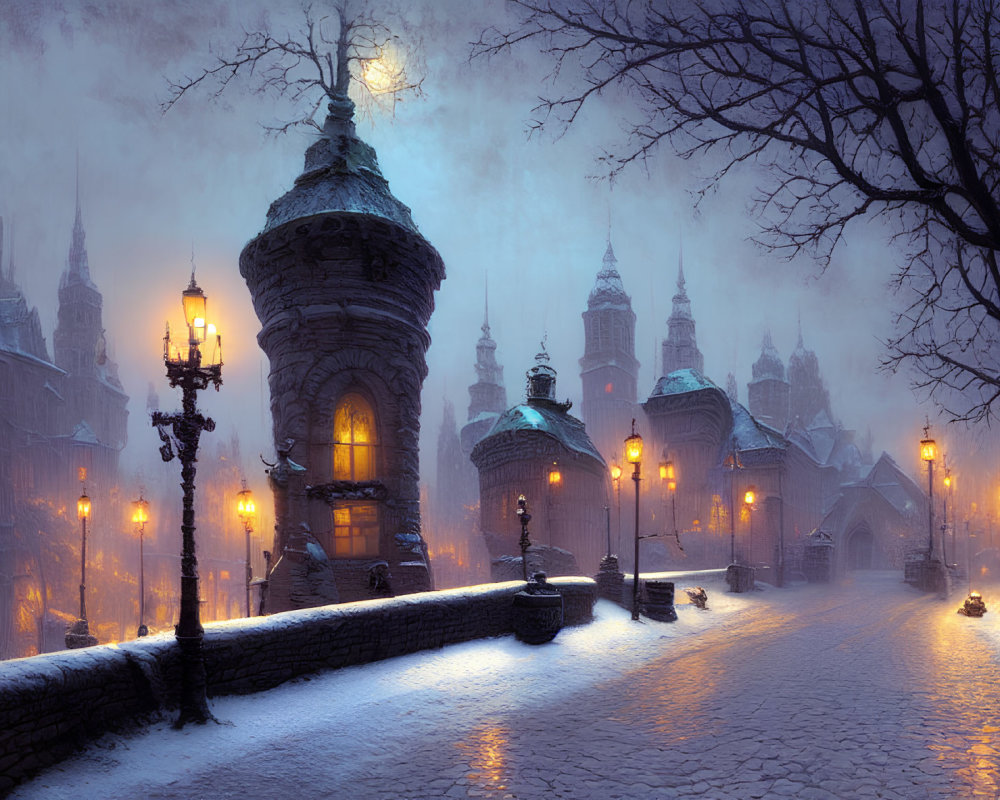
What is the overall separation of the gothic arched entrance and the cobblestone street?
45475mm

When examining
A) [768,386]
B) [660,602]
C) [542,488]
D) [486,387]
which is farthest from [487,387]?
[660,602]

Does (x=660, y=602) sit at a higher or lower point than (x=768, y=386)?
lower

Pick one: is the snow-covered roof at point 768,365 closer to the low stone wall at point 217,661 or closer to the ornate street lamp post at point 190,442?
the low stone wall at point 217,661

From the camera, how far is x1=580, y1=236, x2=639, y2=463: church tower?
258 ft

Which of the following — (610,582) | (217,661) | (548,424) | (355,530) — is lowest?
(610,582)

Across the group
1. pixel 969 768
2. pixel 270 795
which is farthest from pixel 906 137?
pixel 270 795

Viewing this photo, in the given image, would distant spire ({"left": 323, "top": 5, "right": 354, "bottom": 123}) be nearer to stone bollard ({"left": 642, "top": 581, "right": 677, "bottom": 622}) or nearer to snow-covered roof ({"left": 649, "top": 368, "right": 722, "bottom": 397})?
stone bollard ({"left": 642, "top": 581, "right": 677, "bottom": 622})

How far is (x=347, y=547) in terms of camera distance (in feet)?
64.2

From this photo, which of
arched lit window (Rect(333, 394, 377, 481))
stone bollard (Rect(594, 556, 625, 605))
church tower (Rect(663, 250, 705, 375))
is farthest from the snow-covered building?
church tower (Rect(663, 250, 705, 375))

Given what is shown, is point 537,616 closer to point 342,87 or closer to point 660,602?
point 660,602

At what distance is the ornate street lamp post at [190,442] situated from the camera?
7703 millimetres

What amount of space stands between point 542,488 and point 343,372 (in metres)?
18.1

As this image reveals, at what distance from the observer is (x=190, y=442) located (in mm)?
8664

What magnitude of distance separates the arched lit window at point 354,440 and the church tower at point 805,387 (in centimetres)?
8070
